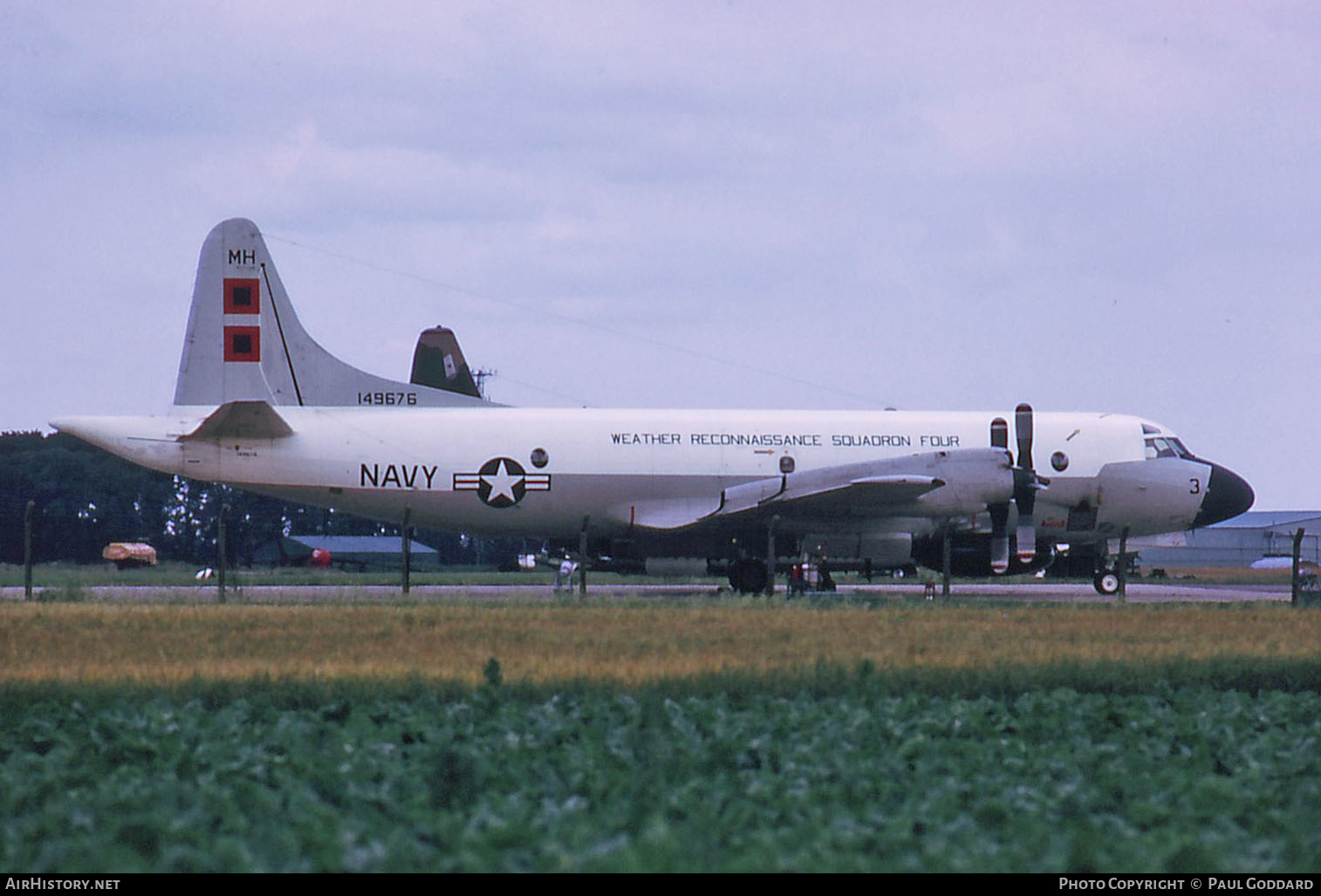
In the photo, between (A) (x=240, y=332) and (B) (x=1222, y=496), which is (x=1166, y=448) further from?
(A) (x=240, y=332)

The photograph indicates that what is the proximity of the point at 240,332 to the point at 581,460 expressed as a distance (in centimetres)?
805

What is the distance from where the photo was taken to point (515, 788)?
873 cm

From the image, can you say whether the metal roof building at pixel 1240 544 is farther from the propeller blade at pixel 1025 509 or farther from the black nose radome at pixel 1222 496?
the propeller blade at pixel 1025 509

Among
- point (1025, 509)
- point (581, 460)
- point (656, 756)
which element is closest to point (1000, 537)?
point (1025, 509)

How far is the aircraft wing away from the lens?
31781 mm

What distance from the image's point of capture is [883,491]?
31.8 m

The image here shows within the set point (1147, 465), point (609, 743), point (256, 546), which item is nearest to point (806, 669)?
point (609, 743)

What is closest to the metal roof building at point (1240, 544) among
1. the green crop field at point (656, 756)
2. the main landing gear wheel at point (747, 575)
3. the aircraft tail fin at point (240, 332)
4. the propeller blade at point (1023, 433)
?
the propeller blade at point (1023, 433)

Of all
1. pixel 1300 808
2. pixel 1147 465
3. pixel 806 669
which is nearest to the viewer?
pixel 1300 808

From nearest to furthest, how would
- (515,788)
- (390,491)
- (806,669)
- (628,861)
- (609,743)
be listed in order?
(628,861), (515,788), (609,743), (806,669), (390,491)

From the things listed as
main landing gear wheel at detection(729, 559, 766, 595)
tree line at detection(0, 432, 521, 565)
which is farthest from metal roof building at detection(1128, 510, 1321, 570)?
main landing gear wheel at detection(729, 559, 766, 595)

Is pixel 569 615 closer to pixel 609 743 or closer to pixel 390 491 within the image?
pixel 390 491

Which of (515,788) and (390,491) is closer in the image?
(515,788)
